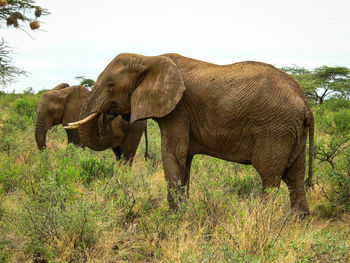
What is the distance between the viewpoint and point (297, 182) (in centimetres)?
471

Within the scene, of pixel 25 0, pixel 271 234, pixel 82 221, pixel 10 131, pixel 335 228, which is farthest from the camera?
pixel 10 131

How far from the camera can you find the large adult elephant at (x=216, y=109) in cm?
426

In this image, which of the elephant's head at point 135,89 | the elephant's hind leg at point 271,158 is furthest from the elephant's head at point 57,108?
the elephant's hind leg at point 271,158

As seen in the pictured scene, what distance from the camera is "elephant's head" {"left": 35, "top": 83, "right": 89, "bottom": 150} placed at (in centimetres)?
880

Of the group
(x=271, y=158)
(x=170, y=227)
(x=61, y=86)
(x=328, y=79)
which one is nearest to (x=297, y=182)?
(x=271, y=158)

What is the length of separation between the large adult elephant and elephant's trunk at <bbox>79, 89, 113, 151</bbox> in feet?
0.09


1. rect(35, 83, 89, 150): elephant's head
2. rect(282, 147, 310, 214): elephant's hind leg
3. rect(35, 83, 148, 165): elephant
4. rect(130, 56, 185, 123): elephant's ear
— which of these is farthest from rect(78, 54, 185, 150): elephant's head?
rect(35, 83, 89, 150): elephant's head

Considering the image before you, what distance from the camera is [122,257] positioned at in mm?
3617

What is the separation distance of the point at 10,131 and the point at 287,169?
10910 millimetres

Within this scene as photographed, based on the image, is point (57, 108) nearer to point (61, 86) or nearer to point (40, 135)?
point (40, 135)

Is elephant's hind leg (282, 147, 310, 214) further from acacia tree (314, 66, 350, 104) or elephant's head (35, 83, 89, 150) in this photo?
acacia tree (314, 66, 350, 104)

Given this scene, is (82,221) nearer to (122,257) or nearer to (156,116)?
(122,257)

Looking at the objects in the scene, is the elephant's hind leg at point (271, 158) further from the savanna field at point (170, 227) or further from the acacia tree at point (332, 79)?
the acacia tree at point (332, 79)

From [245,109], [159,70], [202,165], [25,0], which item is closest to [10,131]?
[25,0]
